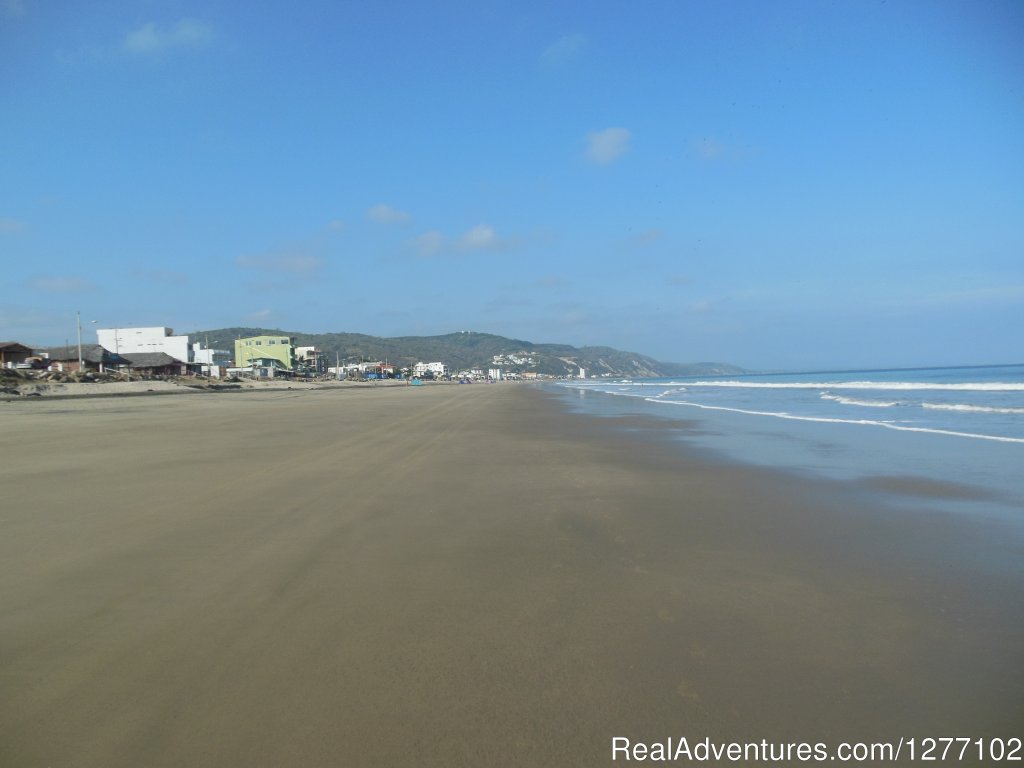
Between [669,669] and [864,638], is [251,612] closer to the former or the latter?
[669,669]

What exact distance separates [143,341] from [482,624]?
101 m

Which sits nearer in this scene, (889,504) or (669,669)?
(669,669)

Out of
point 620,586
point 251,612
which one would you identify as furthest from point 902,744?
point 251,612

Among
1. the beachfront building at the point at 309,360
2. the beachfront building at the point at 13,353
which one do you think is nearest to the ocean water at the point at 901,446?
the beachfront building at the point at 13,353

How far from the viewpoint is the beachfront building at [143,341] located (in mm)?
86125

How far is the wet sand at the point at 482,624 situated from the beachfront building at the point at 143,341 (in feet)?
294

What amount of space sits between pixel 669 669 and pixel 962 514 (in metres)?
5.31

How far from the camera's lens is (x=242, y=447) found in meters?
12.5

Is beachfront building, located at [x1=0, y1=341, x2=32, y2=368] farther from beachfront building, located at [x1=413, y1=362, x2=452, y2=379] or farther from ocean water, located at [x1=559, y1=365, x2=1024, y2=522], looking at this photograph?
beachfront building, located at [x1=413, y1=362, x2=452, y2=379]

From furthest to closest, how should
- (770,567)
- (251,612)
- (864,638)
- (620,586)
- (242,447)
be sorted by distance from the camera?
(242,447) → (770,567) → (620,586) → (251,612) → (864,638)

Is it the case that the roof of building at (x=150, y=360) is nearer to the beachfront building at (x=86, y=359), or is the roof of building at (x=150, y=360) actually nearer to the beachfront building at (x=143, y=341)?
the beachfront building at (x=86, y=359)

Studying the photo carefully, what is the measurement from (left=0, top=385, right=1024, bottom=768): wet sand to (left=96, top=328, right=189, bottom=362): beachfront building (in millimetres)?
89634

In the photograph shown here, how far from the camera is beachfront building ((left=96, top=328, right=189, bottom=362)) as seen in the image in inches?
3391

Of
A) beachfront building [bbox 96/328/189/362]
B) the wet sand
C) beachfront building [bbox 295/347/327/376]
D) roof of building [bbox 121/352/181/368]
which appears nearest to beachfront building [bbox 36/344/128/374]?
roof of building [bbox 121/352/181/368]
